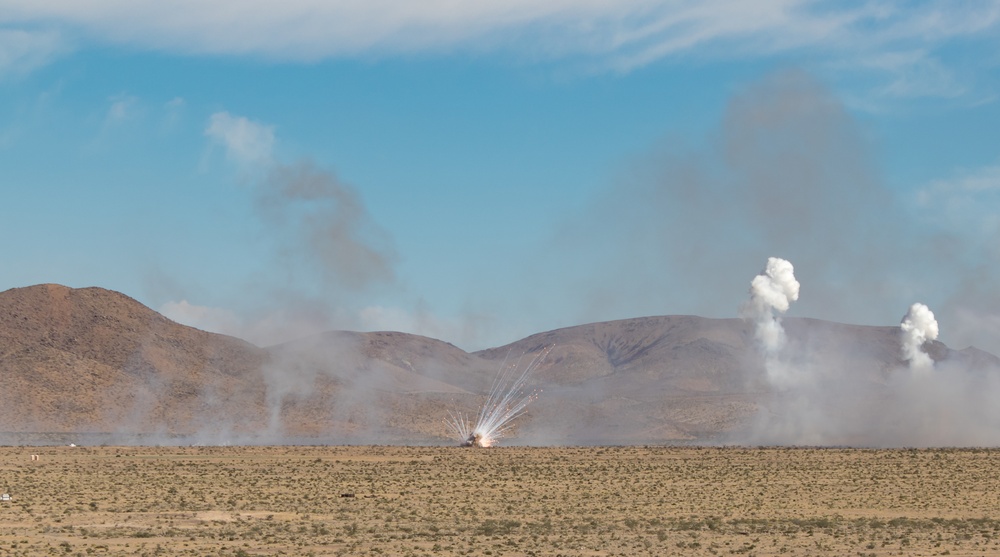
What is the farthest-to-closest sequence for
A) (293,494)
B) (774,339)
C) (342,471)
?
(774,339)
(342,471)
(293,494)

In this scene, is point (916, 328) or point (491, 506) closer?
point (491, 506)

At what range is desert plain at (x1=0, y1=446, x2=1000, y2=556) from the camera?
4869cm

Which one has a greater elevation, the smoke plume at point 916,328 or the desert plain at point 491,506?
the smoke plume at point 916,328

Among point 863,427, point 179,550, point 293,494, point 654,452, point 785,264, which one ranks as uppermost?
point 785,264

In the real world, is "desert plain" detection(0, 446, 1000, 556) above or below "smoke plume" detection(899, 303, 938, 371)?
below

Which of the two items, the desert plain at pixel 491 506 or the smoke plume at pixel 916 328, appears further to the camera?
the smoke plume at pixel 916 328

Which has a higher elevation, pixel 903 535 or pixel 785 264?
pixel 785 264

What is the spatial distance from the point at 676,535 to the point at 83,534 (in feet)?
76.8

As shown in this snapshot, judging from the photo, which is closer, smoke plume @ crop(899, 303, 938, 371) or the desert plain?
the desert plain

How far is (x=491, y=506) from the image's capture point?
63938 millimetres

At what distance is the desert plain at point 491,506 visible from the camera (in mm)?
48688

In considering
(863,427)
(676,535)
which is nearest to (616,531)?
(676,535)

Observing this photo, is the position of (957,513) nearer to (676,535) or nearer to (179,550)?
(676,535)

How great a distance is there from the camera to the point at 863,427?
180 meters
